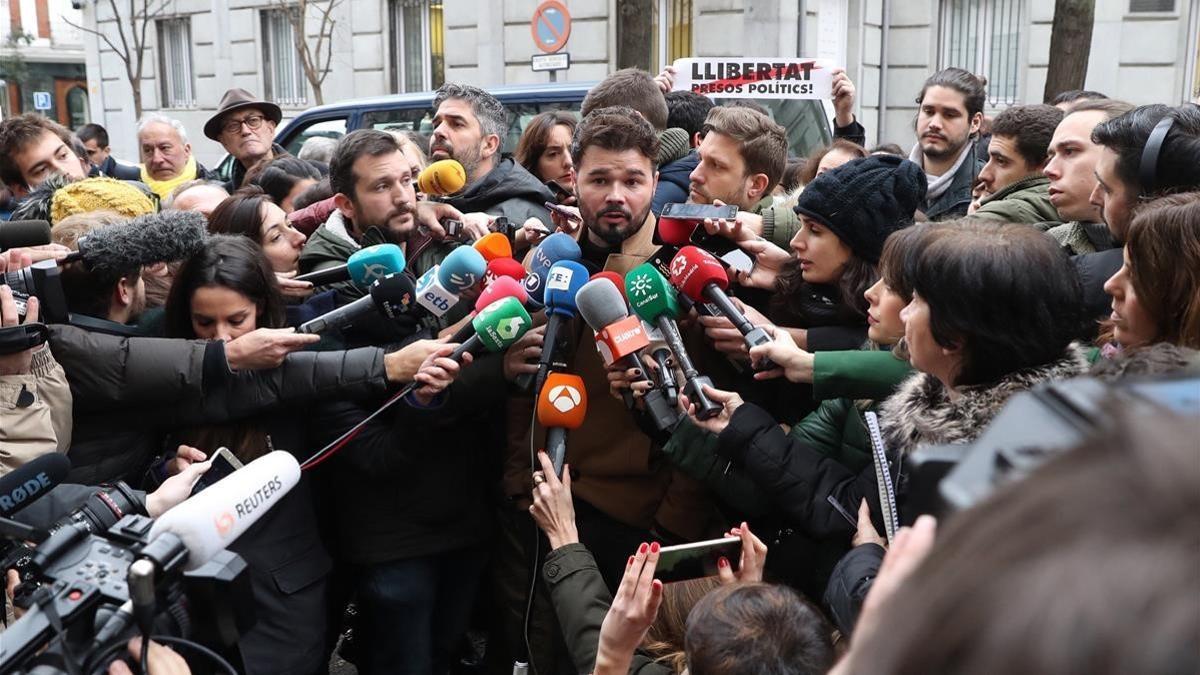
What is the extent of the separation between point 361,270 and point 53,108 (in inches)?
1475

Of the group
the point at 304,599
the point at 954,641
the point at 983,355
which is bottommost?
the point at 304,599

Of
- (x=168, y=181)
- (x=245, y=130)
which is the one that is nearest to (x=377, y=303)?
(x=245, y=130)

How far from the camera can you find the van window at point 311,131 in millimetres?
8883

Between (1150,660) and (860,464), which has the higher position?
(1150,660)

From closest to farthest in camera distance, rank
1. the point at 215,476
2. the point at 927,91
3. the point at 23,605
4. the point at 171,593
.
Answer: the point at 171,593
the point at 23,605
the point at 215,476
the point at 927,91

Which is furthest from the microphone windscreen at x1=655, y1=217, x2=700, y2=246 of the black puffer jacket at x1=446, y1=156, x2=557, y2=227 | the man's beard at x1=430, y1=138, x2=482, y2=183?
the man's beard at x1=430, y1=138, x2=482, y2=183

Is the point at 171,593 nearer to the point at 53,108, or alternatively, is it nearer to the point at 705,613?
the point at 705,613

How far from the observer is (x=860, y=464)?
2.73 metres

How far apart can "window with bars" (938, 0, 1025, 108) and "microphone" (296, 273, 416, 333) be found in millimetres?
13478

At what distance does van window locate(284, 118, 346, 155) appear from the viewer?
29.1 ft

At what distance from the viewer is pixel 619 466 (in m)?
3.16

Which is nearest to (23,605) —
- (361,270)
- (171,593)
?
(171,593)

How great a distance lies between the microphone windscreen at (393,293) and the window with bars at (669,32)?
506 inches

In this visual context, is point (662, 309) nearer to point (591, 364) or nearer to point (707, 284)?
point (707, 284)
